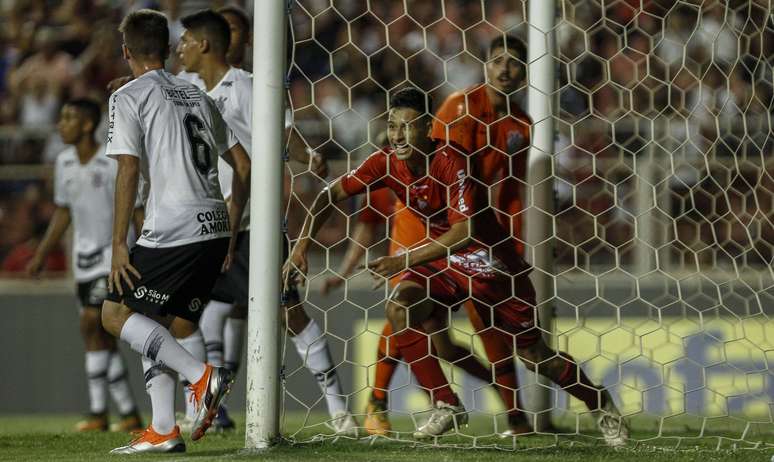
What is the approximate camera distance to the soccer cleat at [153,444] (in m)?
4.43

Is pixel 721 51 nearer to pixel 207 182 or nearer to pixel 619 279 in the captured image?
pixel 619 279

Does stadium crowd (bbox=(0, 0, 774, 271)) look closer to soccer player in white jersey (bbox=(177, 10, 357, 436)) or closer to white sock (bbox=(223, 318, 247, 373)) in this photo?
soccer player in white jersey (bbox=(177, 10, 357, 436))

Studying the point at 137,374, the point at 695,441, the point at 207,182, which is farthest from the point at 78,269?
the point at 695,441

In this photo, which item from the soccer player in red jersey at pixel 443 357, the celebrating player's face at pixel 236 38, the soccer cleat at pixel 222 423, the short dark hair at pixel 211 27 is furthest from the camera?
the celebrating player's face at pixel 236 38

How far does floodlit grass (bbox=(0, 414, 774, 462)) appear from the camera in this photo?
14.1 feet

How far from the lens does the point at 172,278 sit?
4559 millimetres

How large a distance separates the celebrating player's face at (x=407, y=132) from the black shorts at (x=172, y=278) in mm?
927

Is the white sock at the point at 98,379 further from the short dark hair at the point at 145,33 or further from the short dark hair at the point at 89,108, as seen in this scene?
the short dark hair at the point at 145,33

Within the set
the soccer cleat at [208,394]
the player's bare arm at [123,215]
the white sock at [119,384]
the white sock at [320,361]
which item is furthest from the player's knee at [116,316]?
the white sock at [119,384]

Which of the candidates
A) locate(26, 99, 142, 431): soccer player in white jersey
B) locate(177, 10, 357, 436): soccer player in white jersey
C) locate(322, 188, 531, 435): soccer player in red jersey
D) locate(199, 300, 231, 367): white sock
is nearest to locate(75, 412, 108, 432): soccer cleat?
locate(26, 99, 142, 431): soccer player in white jersey

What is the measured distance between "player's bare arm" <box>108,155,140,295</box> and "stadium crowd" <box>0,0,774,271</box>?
220cm

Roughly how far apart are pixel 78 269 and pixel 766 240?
4.30m

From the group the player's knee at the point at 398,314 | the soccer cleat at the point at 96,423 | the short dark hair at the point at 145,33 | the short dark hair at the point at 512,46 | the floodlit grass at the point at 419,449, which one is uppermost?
the short dark hair at the point at 512,46

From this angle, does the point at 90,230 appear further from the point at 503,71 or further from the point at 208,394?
the point at 208,394
